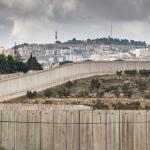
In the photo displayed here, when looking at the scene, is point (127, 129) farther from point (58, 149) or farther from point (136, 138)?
point (58, 149)

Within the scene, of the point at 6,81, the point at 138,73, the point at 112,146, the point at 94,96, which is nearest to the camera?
the point at 112,146

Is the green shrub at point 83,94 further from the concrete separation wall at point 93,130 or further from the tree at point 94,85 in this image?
the concrete separation wall at point 93,130

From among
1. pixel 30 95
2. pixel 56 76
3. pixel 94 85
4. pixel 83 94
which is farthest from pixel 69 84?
pixel 30 95

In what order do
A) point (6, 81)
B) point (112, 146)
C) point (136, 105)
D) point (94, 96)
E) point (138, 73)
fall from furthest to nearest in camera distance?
point (138, 73) < point (94, 96) < point (6, 81) < point (136, 105) < point (112, 146)

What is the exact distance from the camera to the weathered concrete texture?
83.2m

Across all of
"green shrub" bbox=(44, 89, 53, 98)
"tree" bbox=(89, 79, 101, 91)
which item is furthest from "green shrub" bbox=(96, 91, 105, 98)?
"green shrub" bbox=(44, 89, 53, 98)

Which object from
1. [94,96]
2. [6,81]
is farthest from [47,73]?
[6,81]

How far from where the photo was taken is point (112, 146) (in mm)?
36250

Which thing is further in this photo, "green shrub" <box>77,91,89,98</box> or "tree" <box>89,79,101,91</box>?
"tree" <box>89,79,101,91</box>

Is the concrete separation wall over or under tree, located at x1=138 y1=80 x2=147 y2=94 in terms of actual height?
under

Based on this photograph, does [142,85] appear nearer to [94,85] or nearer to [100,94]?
[94,85]

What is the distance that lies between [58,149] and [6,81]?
4565cm

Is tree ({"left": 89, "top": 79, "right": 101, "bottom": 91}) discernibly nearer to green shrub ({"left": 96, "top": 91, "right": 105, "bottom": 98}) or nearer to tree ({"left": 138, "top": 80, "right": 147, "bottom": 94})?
green shrub ({"left": 96, "top": 91, "right": 105, "bottom": 98})

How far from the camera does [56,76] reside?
10062 centimetres
